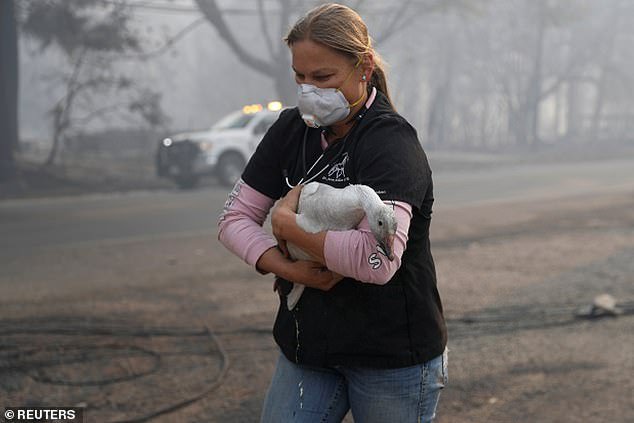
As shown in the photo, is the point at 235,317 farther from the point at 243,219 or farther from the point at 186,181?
the point at 186,181

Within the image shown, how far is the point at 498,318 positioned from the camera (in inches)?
245

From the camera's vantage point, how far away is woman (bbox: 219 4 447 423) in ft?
6.51

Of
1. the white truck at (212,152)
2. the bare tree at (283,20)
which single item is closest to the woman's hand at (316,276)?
the white truck at (212,152)

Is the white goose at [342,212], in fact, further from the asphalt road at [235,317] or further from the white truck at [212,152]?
the white truck at [212,152]

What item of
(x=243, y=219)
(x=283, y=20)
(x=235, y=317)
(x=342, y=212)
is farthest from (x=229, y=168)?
(x=342, y=212)

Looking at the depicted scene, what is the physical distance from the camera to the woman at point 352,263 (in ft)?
6.51

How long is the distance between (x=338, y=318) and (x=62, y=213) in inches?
500

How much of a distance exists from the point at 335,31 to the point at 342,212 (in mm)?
455

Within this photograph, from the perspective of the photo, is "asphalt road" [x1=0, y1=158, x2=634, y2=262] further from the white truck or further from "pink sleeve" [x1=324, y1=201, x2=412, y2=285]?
"pink sleeve" [x1=324, y1=201, x2=412, y2=285]

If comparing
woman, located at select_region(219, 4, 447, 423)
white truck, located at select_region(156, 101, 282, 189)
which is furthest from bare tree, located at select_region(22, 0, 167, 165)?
woman, located at select_region(219, 4, 447, 423)

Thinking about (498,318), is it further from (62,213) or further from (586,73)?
(586,73)

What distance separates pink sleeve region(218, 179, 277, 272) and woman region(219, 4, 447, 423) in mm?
30

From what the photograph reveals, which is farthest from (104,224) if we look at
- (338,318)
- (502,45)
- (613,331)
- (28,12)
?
(502,45)

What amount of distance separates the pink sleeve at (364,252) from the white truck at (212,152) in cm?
1632
